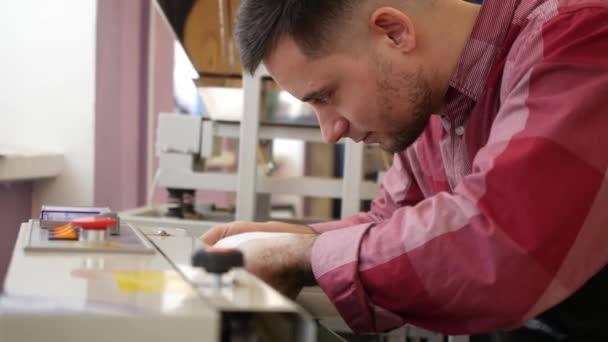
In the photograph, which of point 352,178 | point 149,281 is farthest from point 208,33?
point 149,281

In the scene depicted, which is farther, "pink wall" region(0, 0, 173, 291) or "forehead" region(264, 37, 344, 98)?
"pink wall" region(0, 0, 173, 291)

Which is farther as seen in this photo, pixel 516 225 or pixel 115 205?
pixel 115 205

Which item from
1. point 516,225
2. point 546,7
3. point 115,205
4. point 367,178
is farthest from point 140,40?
point 516,225

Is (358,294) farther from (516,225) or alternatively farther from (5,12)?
(5,12)

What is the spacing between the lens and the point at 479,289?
2.44ft

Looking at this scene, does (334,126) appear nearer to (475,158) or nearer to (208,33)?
(475,158)

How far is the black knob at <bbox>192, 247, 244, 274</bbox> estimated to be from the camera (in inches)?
20.3

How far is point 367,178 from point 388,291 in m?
1.18

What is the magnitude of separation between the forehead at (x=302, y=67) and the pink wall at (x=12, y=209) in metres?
0.90

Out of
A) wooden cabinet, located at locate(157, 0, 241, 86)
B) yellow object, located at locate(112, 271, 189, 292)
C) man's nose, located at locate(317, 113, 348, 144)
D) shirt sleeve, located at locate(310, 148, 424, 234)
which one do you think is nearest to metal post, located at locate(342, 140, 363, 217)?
shirt sleeve, located at locate(310, 148, 424, 234)

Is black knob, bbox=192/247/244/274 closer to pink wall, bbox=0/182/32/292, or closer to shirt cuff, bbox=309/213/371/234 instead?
shirt cuff, bbox=309/213/371/234

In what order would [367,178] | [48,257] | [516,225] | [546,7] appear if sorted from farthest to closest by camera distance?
[367,178], [546,7], [516,225], [48,257]

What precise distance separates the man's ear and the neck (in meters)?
0.04

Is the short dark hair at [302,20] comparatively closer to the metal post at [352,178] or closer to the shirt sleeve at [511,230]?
the shirt sleeve at [511,230]
